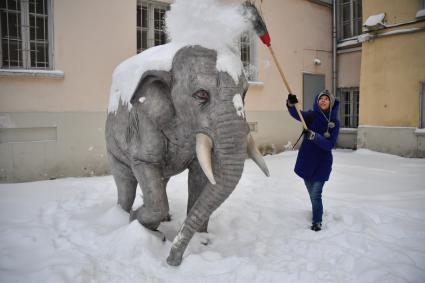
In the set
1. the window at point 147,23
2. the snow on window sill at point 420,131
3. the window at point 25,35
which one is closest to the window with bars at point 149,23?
the window at point 147,23

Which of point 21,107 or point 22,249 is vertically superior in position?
point 21,107

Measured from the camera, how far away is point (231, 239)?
3275 mm

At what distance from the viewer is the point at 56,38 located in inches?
235

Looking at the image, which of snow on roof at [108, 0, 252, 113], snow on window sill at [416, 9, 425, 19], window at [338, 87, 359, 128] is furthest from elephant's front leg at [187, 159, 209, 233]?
window at [338, 87, 359, 128]

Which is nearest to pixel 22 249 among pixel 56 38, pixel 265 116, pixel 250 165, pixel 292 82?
pixel 56 38

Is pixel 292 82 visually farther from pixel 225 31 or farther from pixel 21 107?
pixel 225 31

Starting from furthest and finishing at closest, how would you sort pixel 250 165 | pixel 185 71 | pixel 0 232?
pixel 250 165
pixel 0 232
pixel 185 71

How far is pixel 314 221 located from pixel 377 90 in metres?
6.46

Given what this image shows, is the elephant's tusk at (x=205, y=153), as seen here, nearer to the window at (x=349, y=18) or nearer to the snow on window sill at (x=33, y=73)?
the snow on window sill at (x=33, y=73)

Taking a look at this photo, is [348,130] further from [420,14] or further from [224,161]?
[224,161]

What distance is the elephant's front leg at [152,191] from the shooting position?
2.80 m

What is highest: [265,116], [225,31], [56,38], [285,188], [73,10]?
[73,10]

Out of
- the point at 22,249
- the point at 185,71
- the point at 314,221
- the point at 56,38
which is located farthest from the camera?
the point at 56,38

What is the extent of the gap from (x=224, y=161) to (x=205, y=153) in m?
0.15
